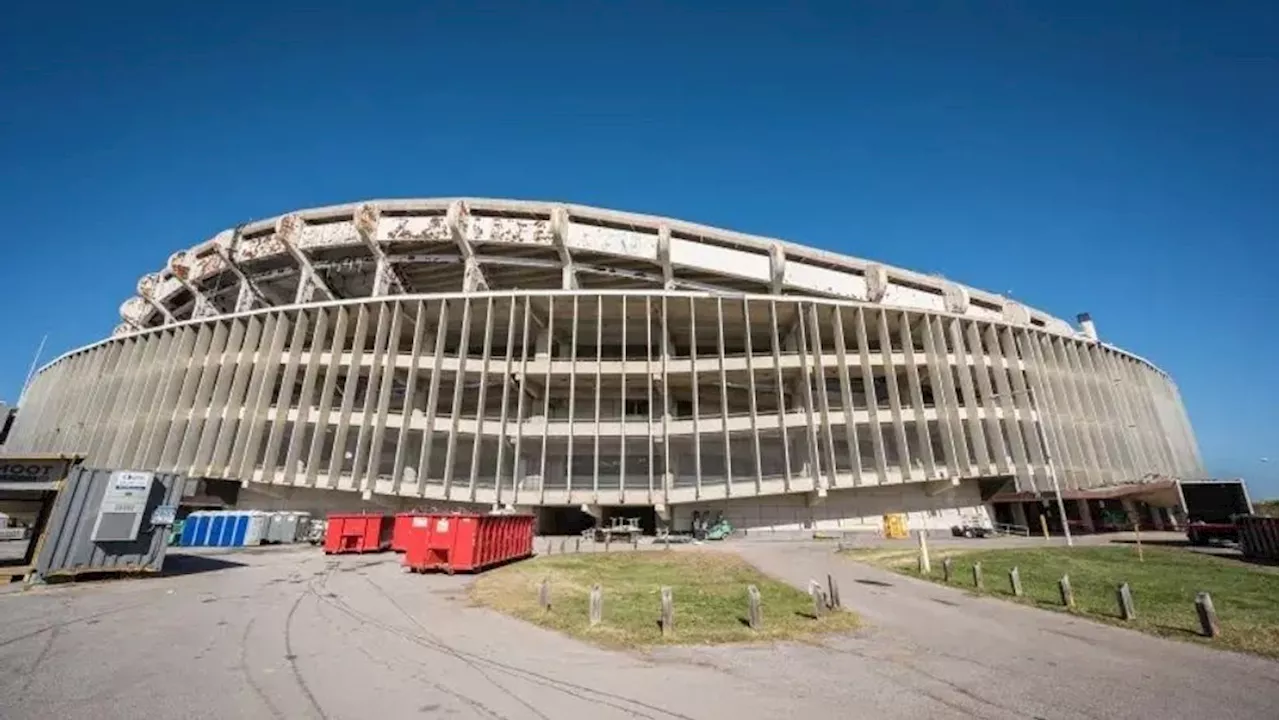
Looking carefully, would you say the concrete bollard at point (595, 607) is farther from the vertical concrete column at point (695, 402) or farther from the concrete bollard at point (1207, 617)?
the vertical concrete column at point (695, 402)

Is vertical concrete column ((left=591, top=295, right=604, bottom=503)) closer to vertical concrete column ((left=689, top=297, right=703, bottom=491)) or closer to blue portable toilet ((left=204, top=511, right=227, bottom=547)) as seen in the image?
vertical concrete column ((left=689, top=297, right=703, bottom=491))

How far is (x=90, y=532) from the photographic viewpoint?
15.2 metres

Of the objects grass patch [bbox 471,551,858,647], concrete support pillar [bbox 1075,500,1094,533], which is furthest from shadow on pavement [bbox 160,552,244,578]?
concrete support pillar [bbox 1075,500,1094,533]

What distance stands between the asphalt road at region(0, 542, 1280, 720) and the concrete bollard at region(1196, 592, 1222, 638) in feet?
3.27

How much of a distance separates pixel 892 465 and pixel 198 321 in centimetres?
5407

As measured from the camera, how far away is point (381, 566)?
20859mm

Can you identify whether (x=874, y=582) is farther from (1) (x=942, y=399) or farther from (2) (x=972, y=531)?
(1) (x=942, y=399)

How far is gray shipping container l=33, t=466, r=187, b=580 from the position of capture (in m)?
14.6

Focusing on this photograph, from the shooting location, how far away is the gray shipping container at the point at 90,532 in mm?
14602

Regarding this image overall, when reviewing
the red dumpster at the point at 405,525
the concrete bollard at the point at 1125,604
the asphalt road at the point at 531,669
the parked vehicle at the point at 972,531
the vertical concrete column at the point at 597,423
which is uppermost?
the vertical concrete column at the point at 597,423

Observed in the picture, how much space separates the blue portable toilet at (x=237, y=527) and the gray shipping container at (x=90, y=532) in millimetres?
16145

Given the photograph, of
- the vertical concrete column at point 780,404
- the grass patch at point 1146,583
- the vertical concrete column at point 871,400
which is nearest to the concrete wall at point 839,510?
the vertical concrete column at point 871,400

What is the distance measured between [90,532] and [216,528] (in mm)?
17637

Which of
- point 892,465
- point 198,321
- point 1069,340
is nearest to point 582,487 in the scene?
point 892,465
